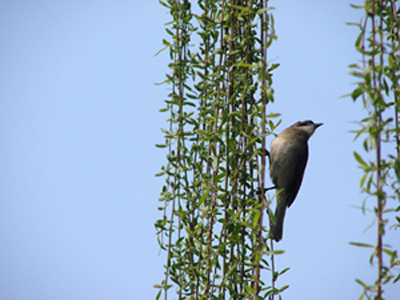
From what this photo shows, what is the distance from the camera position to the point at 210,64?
1.23 metres

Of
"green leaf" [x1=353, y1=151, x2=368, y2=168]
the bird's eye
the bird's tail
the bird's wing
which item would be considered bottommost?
"green leaf" [x1=353, y1=151, x2=368, y2=168]

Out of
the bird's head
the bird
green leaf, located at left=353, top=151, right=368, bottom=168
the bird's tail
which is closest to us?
green leaf, located at left=353, top=151, right=368, bottom=168

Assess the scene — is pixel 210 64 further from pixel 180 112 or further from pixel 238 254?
pixel 238 254

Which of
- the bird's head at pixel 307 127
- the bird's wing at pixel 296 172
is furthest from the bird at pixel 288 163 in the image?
the bird's head at pixel 307 127

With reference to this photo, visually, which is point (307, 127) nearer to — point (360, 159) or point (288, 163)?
point (288, 163)

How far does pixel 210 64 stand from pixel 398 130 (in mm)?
571

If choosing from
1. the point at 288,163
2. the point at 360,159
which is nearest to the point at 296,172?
the point at 288,163

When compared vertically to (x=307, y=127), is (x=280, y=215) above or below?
below

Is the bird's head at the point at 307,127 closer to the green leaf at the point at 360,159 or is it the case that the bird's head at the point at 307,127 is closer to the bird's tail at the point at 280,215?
the bird's tail at the point at 280,215

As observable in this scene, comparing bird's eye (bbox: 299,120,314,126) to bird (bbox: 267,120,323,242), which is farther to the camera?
bird's eye (bbox: 299,120,314,126)

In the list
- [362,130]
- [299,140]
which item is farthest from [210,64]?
[299,140]

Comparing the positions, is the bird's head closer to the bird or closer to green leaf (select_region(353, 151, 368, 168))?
the bird

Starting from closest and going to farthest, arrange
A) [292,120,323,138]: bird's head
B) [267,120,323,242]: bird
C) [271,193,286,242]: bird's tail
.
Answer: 1. [271,193,286,242]: bird's tail
2. [267,120,323,242]: bird
3. [292,120,323,138]: bird's head

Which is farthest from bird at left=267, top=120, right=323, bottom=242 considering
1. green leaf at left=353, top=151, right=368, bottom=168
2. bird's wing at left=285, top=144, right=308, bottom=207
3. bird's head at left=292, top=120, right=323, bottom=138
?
green leaf at left=353, top=151, right=368, bottom=168
